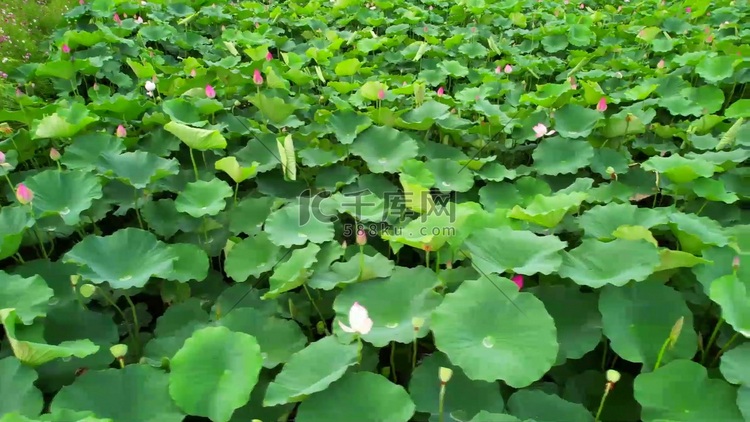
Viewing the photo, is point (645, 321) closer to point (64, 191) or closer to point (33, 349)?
point (33, 349)

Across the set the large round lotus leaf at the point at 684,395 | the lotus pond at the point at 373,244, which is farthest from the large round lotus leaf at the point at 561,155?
the large round lotus leaf at the point at 684,395

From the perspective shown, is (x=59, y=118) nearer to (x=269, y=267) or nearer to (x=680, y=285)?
(x=269, y=267)

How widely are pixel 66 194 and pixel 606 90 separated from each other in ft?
7.47

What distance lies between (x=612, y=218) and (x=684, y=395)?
0.56m

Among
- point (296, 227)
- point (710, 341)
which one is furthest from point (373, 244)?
point (710, 341)

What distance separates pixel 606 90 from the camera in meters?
2.57

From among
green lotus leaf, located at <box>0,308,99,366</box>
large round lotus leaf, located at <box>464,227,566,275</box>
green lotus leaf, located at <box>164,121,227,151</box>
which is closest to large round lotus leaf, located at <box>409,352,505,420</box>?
large round lotus leaf, located at <box>464,227,566,275</box>

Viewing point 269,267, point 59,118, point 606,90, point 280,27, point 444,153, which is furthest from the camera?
point 280,27

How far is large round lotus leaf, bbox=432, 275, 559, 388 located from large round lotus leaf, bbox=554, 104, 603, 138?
107 centimetres

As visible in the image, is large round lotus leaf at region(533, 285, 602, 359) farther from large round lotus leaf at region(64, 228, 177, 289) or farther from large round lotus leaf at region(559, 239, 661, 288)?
large round lotus leaf at region(64, 228, 177, 289)

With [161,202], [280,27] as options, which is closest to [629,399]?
[161,202]

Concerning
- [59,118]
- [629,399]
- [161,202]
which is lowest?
[629,399]

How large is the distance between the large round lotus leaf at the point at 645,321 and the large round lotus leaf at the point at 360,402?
0.46 m

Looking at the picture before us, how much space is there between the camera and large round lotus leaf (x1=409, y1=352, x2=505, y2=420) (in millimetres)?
1040
